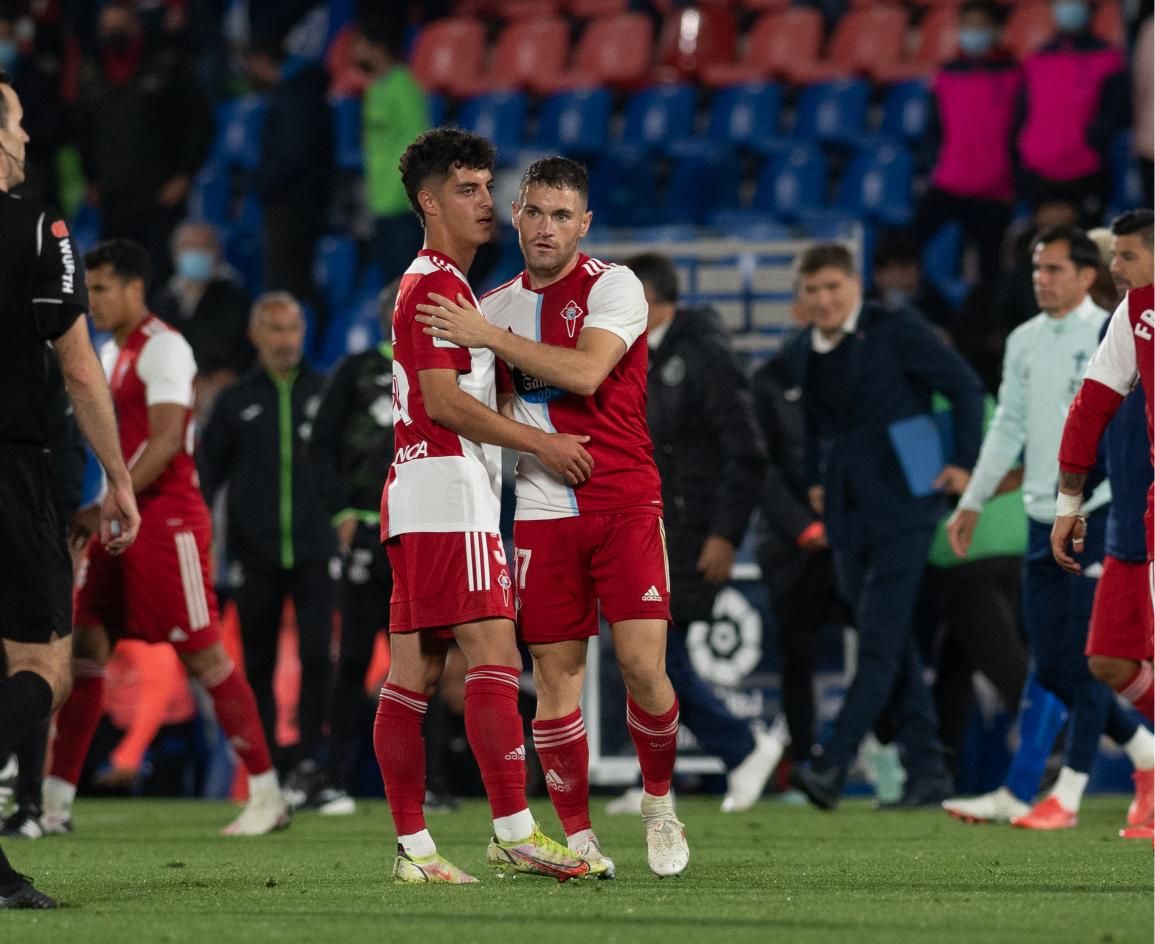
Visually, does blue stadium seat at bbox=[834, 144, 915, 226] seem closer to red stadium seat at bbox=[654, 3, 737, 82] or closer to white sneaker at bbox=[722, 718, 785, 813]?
red stadium seat at bbox=[654, 3, 737, 82]

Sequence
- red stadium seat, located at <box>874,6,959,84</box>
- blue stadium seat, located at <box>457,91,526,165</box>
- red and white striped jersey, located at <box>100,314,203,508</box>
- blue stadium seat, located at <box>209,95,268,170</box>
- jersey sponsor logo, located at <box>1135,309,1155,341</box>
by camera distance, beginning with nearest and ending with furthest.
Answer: jersey sponsor logo, located at <box>1135,309,1155,341</box> → red and white striped jersey, located at <box>100,314,203,508</box> → red stadium seat, located at <box>874,6,959,84</box> → blue stadium seat, located at <box>457,91,526,165</box> → blue stadium seat, located at <box>209,95,268,170</box>

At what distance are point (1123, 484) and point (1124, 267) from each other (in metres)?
0.73

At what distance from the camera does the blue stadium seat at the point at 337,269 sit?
1619 centimetres

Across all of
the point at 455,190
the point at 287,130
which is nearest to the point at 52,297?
the point at 455,190

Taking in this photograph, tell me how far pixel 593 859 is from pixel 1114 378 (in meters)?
2.13

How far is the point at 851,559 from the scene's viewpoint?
30.5 ft

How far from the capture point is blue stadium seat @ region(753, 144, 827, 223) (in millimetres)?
14961

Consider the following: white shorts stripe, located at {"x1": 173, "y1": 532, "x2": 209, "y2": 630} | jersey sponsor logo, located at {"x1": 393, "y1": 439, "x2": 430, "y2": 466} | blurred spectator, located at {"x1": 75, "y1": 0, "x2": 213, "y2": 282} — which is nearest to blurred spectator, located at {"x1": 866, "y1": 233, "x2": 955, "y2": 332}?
white shorts stripe, located at {"x1": 173, "y1": 532, "x2": 209, "y2": 630}

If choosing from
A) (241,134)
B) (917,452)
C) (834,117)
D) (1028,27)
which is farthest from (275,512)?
(241,134)

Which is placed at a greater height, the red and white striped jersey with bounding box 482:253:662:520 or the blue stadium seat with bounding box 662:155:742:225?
the blue stadium seat with bounding box 662:155:742:225

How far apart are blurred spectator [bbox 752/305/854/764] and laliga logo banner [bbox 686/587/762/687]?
0.33 metres

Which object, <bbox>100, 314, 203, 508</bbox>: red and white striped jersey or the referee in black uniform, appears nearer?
the referee in black uniform

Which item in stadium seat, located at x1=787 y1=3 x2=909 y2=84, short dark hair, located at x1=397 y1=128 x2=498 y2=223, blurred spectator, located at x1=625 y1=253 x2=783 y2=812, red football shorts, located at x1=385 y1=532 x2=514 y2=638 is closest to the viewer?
red football shorts, located at x1=385 y1=532 x2=514 y2=638

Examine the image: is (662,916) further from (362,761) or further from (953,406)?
(362,761)
